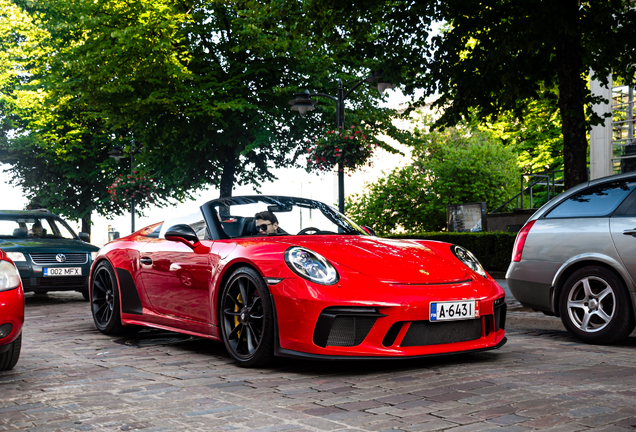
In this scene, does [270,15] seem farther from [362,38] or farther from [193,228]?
[193,228]

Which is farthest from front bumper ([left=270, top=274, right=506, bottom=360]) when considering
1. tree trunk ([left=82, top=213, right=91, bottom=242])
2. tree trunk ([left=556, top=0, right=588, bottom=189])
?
tree trunk ([left=82, top=213, right=91, bottom=242])

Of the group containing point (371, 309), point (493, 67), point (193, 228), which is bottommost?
point (371, 309)

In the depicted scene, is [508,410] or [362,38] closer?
[508,410]

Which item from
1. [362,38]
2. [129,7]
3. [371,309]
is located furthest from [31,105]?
[371,309]

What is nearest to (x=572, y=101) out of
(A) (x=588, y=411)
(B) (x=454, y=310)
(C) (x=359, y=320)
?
(B) (x=454, y=310)

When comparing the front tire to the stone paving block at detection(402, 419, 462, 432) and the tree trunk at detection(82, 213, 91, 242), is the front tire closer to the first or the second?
the stone paving block at detection(402, 419, 462, 432)

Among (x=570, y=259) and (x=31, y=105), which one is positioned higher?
(x=31, y=105)

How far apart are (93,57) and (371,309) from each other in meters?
19.0

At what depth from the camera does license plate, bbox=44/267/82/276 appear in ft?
36.4

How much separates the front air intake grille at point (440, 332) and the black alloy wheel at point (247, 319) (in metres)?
0.98

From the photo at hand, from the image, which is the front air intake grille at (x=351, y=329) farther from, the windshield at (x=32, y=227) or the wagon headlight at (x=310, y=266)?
the windshield at (x=32, y=227)

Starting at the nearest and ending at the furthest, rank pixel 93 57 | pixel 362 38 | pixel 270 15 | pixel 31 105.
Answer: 1. pixel 362 38
2. pixel 270 15
3. pixel 93 57
4. pixel 31 105

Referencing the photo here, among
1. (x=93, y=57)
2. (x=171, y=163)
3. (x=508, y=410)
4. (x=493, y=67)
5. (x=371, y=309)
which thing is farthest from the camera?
(x=171, y=163)

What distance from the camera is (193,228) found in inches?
241
